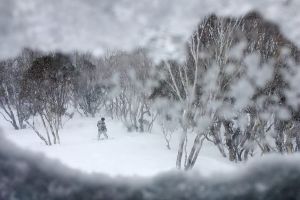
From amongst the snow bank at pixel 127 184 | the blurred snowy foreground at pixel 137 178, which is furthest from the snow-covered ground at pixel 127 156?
the snow bank at pixel 127 184

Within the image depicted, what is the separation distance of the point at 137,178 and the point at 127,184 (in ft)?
1.84

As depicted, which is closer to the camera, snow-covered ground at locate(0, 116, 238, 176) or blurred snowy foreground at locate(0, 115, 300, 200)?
blurred snowy foreground at locate(0, 115, 300, 200)

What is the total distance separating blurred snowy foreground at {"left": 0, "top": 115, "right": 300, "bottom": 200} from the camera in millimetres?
9844

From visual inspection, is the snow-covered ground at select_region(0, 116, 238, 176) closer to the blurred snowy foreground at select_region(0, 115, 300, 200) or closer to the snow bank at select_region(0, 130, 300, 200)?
the blurred snowy foreground at select_region(0, 115, 300, 200)

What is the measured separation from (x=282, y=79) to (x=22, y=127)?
18.2 metres

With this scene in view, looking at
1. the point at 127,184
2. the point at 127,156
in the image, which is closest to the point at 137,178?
the point at 127,184

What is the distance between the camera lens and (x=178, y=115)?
21.5m

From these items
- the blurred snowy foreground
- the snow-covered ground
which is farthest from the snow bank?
the snow-covered ground

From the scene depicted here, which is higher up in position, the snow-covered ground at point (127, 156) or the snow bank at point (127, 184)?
the snow-covered ground at point (127, 156)

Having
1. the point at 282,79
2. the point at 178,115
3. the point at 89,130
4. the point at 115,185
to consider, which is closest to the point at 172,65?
the point at 282,79

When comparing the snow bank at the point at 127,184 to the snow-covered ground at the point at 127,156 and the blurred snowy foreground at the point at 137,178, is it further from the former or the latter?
the snow-covered ground at the point at 127,156

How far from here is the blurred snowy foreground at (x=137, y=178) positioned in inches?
388

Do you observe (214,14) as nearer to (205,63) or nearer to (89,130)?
(205,63)

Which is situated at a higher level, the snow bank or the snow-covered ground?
the snow-covered ground
